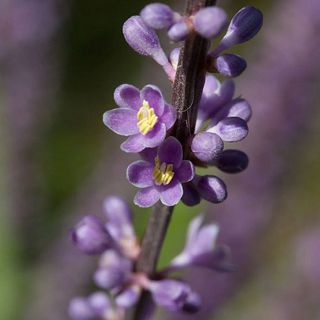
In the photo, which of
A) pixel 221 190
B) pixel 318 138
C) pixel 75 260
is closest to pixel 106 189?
pixel 75 260

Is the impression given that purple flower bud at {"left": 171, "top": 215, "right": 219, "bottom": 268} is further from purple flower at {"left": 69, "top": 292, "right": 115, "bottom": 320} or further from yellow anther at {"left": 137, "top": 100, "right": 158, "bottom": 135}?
yellow anther at {"left": 137, "top": 100, "right": 158, "bottom": 135}

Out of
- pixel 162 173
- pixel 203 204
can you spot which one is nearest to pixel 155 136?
pixel 162 173

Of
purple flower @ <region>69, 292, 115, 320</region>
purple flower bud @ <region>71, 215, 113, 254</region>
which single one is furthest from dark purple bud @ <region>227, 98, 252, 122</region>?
A: purple flower @ <region>69, 292, 115, 320</region>

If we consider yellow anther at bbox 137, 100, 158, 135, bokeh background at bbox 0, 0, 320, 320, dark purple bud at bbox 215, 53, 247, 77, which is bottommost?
bokeh background at bbox 0, 0, 320, 320

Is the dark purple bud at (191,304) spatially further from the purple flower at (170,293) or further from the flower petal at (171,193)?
the flower petal at (171,193)

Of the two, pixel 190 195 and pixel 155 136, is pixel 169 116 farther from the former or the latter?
pixel 190 195

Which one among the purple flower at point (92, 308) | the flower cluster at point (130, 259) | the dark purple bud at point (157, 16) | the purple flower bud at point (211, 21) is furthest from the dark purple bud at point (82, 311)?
the purple flower bud at point (211, 21)

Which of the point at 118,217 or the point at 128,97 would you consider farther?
the point at 118,217
